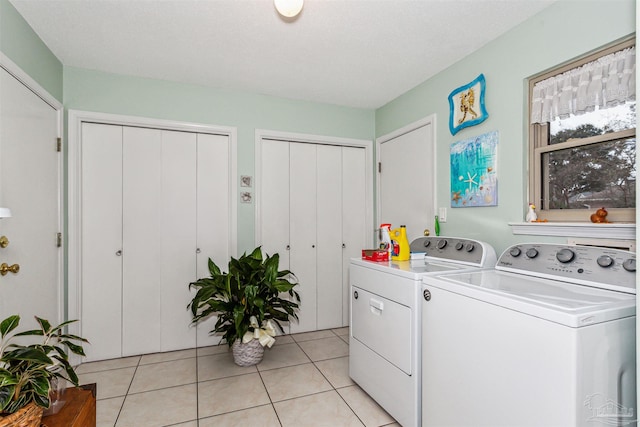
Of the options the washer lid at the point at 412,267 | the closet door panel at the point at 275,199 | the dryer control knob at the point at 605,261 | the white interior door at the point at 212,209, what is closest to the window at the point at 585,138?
the dryer control knob at the point at 605,261

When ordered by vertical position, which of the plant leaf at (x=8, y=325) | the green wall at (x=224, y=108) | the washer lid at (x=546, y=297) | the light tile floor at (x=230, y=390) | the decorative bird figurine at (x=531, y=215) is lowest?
the light tile floor at (x=230, y=390)

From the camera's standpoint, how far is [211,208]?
2941 mm

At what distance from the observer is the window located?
5.08 ft

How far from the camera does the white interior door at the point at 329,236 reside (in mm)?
3334

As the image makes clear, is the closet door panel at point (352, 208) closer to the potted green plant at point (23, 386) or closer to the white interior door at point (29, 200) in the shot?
the white interior door at point (29, 200)

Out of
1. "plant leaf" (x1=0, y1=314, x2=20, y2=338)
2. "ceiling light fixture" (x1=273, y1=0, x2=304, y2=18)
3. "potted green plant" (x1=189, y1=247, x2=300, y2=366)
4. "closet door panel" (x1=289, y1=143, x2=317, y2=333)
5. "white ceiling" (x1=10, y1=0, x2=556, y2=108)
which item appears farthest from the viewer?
→ "closet door panel" (x1=289, y1=143, x2=317, y2=333)

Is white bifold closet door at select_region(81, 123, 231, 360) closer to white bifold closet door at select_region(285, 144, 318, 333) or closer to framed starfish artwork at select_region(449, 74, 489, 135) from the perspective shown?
white bifold closet door at select_region(285, 144, 318, 333)

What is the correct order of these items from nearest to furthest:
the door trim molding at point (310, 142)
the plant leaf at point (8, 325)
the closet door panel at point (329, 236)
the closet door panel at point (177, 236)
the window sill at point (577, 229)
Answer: the plant leaf at point (8, 325) → the window sill at point (577, 229) → the closet door panel at point (177, 236) → the door trim molding at point (310, 142) → the closet door panel at point (329, 236)

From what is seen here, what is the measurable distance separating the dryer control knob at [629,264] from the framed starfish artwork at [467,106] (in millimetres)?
1196

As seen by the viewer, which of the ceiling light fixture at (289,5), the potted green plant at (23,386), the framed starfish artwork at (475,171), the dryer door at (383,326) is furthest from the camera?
the framed starfish artwork at (475,171)

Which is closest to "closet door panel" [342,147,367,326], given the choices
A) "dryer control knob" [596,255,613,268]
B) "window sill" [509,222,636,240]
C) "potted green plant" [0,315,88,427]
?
"window sill" [509,222,636,240]

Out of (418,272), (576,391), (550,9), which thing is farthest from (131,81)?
(576,391)

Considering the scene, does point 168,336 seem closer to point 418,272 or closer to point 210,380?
point 210,380

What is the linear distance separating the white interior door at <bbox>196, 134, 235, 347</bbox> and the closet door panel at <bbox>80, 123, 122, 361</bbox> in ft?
2.03
